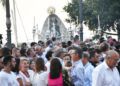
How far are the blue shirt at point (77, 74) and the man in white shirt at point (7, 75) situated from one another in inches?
84.5

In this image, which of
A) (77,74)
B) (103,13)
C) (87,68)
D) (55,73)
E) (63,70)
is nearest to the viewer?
(55,73)

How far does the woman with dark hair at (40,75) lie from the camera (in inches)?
488

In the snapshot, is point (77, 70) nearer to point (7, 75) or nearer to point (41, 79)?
point (41, 79)

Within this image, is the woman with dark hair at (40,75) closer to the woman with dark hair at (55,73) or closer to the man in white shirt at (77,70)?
the woman with dark hair at (55,73)

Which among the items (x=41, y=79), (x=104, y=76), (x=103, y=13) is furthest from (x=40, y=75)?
(x=103, y=13)

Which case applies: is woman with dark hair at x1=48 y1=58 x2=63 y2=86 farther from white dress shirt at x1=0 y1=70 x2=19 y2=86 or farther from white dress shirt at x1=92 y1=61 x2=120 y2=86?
white dress shirt at x1=92 y1=61 x2=120 y2=86

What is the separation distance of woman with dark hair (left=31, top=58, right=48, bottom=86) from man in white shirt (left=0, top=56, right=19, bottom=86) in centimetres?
116

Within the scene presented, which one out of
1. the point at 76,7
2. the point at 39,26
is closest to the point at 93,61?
the point at 76,7

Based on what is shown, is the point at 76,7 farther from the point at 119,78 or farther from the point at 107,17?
the point at 119,78

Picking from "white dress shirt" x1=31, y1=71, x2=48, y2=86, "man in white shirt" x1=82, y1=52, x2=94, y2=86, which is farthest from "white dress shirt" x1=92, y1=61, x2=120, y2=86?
"man in white shirt" x1=82, y1=52, x2=94, y2=86

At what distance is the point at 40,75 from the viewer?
12445mm

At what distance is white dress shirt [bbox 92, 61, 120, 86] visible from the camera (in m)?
10.9

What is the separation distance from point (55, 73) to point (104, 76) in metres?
1.30

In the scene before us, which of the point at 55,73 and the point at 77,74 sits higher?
the point at 55,73
